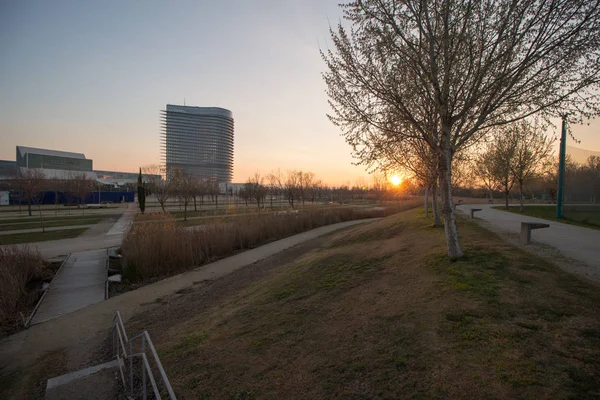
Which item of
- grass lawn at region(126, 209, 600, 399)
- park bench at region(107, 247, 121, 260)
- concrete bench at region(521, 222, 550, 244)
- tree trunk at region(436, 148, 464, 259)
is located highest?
tree trunk at region(436, 148, 464, 259)

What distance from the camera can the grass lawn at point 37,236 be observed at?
54.5ft

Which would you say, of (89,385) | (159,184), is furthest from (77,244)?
(159,184)

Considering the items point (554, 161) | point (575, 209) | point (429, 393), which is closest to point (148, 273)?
point (429, 393)

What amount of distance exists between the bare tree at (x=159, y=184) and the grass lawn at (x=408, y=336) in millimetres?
26434

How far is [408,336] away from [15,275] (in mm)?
12238

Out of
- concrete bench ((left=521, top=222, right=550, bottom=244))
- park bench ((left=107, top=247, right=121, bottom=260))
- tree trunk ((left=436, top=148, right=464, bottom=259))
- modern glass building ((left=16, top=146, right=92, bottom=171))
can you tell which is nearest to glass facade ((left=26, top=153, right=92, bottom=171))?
modern glass building ((left=16, top=146, right=92, bottom=171))

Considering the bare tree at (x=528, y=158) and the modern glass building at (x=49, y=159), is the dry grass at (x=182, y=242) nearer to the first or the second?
the bare tree at (x=528, y=158)

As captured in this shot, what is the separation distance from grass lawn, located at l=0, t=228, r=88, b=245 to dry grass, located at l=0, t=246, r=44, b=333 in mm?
6543

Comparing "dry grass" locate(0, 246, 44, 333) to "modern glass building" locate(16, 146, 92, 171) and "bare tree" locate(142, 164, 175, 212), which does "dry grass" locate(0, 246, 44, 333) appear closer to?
"bare tree" locate(142, 164, 175, 212)

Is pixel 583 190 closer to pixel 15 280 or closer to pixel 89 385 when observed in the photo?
pixel 89 385

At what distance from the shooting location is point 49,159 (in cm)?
9350

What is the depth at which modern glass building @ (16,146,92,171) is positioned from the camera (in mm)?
87875

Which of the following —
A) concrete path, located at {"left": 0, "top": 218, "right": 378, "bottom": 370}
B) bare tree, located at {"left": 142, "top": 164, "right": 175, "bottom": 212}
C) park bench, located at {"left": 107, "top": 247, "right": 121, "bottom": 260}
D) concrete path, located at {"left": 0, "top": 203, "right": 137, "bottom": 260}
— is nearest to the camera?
concrete path, located at {"left": 0, "top": 218, "right": 378, "bottom": 370}

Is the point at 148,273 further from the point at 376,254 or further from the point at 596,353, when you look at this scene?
the point at 596,353
